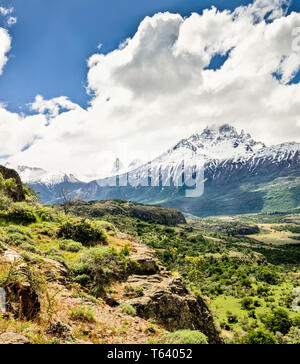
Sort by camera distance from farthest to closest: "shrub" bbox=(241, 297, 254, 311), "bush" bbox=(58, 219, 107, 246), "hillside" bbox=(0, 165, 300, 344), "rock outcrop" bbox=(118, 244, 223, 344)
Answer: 1. "shrub" bbox=(241, 297, 254, 311)
2. "bush" bbox=(58, 219, 107, 246)
3. "rock outcrop" bbox=(118, 244, 223, 344)
4. "hillside" bbox=(0, 165, 300, 344)

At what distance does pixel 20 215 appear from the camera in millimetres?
26875

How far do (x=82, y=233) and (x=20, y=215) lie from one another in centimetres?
790

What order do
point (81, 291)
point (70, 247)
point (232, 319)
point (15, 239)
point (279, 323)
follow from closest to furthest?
point (81, 291) → point (15, 239) → point (70, 247) → point (279, 323) → point (232, 319)

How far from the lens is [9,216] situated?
86.1 feet

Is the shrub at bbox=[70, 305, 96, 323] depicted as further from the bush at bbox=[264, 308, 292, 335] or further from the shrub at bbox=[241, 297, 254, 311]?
the shrub at bbox=[241, 297, 254, 311]

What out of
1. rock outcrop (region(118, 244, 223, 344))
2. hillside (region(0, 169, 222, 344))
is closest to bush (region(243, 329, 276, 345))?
rock outcrop (region(118, 244, 223, 344))

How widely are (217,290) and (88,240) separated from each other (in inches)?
2348

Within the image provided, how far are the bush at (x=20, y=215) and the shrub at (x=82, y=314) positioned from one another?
60.5ft

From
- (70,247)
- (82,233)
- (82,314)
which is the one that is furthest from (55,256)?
(82,233)

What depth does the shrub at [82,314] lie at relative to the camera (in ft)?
37.4

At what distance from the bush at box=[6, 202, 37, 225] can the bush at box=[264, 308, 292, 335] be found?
49.1m

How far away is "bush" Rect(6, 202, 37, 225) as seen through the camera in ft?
86.0

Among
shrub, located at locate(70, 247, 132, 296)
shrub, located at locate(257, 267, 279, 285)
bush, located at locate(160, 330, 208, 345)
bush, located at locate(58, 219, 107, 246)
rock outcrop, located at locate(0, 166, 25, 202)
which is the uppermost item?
rock outcrop, located at locate(0, 166, 25, 202)

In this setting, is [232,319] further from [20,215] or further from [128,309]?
[20,215]
